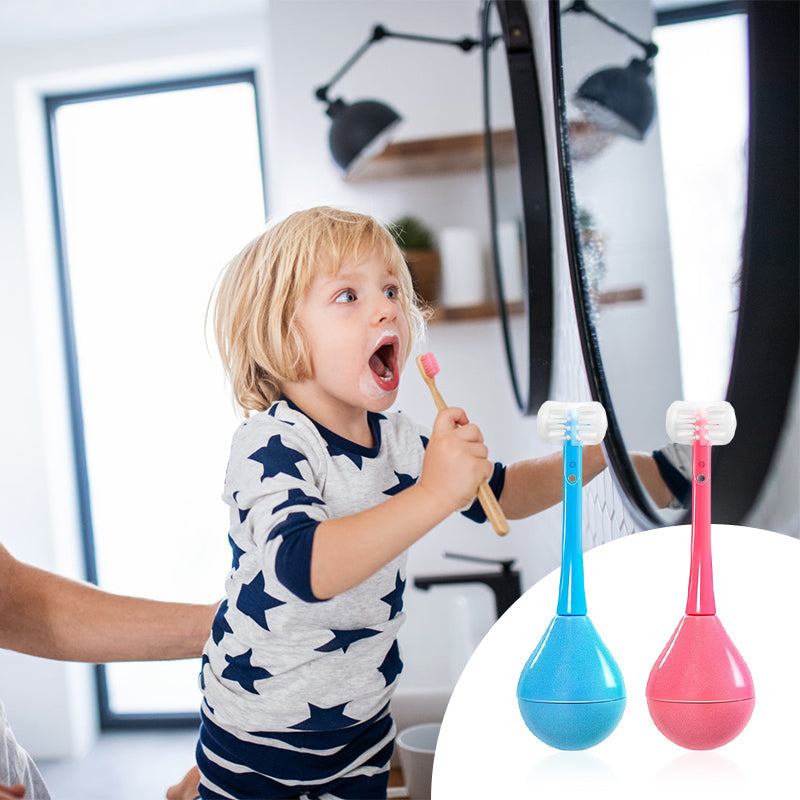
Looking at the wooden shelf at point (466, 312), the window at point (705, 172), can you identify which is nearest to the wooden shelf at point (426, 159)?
the wooden shelf at point (466, 312)

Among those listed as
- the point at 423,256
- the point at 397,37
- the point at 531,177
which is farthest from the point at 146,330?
the point at 531,177

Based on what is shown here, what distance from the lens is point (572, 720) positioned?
322 mm

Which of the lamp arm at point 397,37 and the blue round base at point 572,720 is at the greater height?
the lamp arm at point 397,37

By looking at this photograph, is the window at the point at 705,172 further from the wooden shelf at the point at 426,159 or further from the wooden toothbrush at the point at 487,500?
the wooden shelf at the point at 426,159

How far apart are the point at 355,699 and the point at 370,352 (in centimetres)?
27

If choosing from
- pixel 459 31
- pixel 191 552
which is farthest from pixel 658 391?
pixel 191 552

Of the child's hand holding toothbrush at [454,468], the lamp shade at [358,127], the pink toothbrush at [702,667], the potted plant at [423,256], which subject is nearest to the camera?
the pink toothbrush at [702,667]

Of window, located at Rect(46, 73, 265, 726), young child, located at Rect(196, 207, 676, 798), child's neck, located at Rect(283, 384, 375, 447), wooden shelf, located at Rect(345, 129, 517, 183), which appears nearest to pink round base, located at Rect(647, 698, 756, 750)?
young child, located at Rect(196, 207, 676, 798)

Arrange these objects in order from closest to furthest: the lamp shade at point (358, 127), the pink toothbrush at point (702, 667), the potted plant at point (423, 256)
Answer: the pink toothbrush at point (702, 667) < the lamp shade at point (358, 127) < the potted plant at point (423, 256)

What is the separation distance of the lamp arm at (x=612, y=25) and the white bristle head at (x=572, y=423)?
0.21m

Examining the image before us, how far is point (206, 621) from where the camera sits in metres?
0.76

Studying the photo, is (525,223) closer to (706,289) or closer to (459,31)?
(706,289)

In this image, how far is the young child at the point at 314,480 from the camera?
1.85 feet

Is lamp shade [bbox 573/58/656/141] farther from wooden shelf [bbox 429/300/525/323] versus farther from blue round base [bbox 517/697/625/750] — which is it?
wooden shelf [bbox 429/300/525/323]
